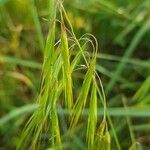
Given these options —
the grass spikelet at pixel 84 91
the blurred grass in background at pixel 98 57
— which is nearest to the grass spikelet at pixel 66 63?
the grass spikelet at pixel 84 91

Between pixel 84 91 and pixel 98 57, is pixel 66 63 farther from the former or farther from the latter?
pixel 98 57

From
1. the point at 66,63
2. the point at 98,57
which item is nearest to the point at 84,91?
the point at 66,63

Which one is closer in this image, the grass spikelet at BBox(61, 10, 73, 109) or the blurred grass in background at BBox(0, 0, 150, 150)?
the grass spikelet at BBox(61, 10, 73, 109)

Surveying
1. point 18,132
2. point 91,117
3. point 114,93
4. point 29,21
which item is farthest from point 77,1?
point 91,117

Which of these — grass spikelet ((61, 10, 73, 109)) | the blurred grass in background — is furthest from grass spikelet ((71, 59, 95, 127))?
the blurred grass in background

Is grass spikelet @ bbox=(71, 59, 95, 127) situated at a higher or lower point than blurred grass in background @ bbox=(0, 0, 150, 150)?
lower

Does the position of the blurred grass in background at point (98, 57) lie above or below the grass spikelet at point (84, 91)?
above

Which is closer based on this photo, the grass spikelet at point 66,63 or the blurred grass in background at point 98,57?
the grass spikelet at point 66,63

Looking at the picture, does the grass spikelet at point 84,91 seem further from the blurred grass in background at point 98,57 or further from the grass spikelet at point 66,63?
the blurred grass in background at point 98,57

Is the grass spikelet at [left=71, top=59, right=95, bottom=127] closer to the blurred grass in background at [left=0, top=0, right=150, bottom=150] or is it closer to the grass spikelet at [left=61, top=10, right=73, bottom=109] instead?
the grass spikelet at [left=61, top=10, right=73, bottom=109]
